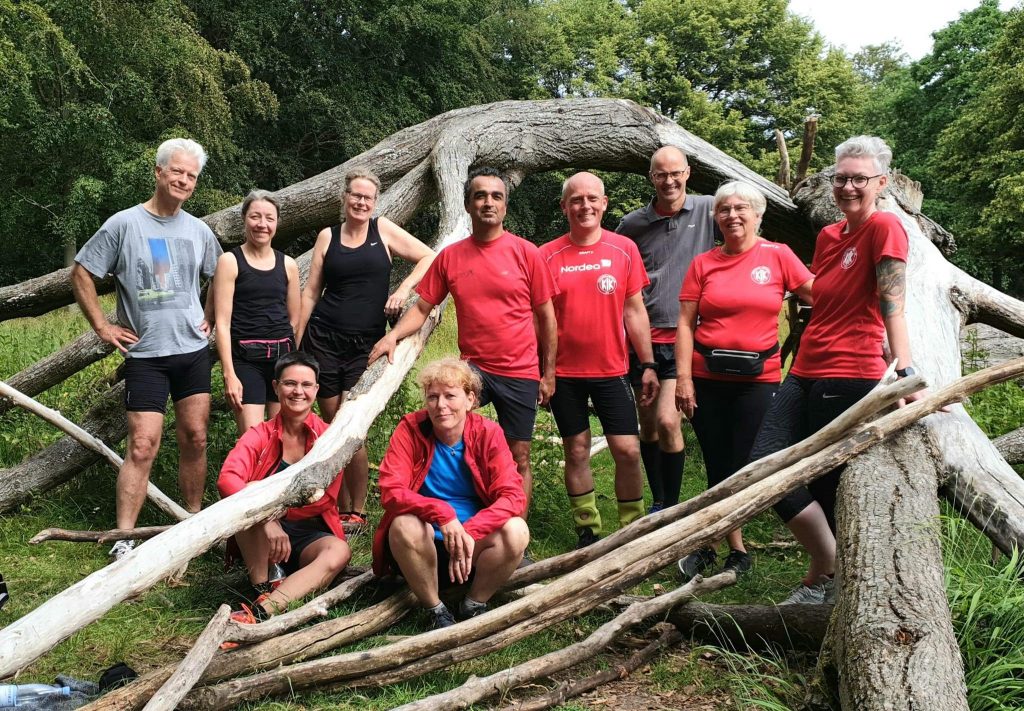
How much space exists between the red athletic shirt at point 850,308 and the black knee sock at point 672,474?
119 cm

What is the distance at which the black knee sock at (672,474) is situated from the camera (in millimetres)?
4906

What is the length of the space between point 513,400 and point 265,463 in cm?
119

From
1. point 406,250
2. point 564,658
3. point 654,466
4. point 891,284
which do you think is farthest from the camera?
point 654,466

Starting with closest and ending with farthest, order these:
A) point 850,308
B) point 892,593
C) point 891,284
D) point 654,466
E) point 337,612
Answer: point 892,593, point 891,284, point 850,308, point 337,612, point 654,466

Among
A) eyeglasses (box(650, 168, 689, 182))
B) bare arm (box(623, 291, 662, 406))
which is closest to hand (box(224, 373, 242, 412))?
bare arm (box(623, 291, 662, 406))

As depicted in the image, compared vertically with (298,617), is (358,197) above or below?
above

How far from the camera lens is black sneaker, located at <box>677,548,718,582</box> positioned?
15.0ft

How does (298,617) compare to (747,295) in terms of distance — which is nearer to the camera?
(298,617)

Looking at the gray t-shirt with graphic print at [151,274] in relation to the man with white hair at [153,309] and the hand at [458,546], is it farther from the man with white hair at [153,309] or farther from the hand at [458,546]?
the hand at [458,546]

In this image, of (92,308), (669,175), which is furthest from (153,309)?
(669,175)

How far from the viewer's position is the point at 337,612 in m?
4.00

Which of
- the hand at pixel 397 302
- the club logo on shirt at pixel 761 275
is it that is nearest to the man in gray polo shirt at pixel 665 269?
the club logo on shirt at pixel 761 275

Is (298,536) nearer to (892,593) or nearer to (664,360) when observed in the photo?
(664,360)

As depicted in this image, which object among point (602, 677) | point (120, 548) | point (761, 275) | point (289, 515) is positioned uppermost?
point (761, 275)
